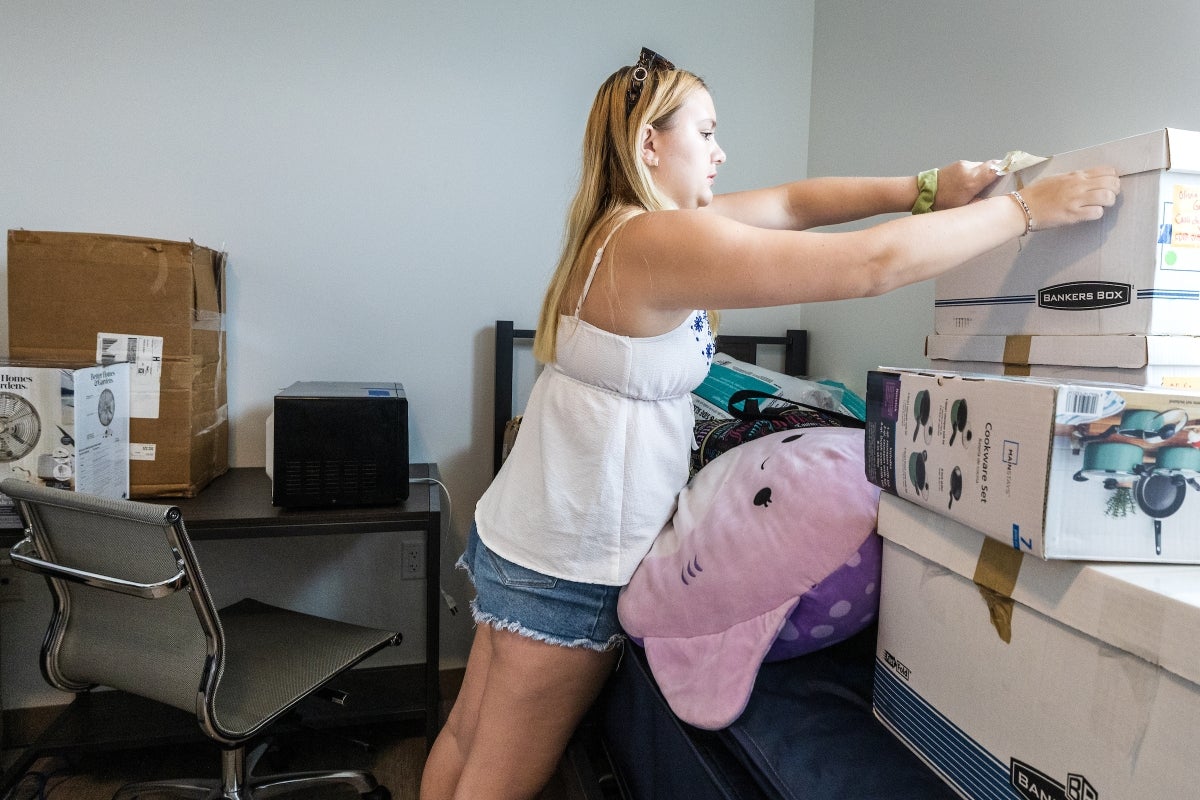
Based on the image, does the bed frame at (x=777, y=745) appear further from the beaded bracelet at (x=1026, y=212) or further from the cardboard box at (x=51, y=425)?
the cardboard box at (x=51, y=425)

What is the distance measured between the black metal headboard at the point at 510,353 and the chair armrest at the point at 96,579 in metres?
0.94

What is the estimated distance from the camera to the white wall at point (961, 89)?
115 cm

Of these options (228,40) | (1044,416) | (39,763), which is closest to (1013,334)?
(1044,416)

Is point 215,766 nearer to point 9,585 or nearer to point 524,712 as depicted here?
point 9,585

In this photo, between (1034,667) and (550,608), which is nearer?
(1034,667)

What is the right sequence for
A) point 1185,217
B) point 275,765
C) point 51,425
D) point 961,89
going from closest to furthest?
1. point 1185,217
2. point 51,425
3. point 961,89
4. point 275,765

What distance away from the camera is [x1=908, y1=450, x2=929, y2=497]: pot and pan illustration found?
75 cm

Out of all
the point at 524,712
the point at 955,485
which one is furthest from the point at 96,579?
the point at 955,485

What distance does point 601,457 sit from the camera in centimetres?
105

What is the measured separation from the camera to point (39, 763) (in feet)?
5.72

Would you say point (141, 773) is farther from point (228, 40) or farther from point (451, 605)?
point (228, 40)

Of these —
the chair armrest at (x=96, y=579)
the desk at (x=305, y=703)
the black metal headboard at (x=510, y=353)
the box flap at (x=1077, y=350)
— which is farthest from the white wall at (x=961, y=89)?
the chair armrest at (x=96, y=579)

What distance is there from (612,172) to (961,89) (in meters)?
0.90

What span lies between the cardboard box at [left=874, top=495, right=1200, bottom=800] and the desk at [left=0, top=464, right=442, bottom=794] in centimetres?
105
